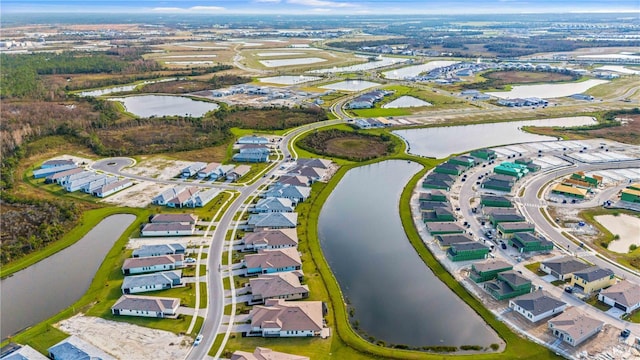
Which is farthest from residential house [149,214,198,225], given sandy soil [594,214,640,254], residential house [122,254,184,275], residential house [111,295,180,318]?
sandy soil [594,214,640,254]

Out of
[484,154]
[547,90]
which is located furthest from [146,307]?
[547,90]

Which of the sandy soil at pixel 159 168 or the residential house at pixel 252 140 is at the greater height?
the residential house at pixel 252 140

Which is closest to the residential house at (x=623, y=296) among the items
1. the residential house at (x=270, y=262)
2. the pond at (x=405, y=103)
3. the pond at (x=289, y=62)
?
the residential house at (x=270, y=262)

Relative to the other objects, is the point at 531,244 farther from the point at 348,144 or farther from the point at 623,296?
the point at 348,144

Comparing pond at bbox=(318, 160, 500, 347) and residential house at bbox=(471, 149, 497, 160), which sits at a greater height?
residential house at bbox=(471, 149, 497, 160)

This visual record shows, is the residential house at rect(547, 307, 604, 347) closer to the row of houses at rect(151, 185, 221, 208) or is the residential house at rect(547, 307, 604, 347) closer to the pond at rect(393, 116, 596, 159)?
the row of houses at rect(151, 185, 221, 208)

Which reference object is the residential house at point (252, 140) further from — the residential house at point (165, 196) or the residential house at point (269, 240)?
the residential house at point (269, 240)

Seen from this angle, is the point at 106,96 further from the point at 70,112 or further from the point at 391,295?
the point at 391,295
